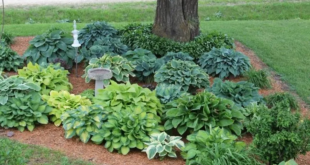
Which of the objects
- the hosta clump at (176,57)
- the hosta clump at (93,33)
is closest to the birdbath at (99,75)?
the hosta clump at (176,57)

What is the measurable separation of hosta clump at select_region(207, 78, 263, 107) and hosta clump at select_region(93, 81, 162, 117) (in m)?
1.08

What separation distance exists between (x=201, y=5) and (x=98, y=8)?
3.35m

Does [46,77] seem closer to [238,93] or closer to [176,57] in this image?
[176,57]

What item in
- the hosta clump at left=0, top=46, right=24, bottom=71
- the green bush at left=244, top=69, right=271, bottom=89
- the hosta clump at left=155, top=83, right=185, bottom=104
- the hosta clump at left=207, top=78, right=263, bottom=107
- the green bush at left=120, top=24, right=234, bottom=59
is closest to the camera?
the hosta clump at left=155, top=83, right=185, bottom=104

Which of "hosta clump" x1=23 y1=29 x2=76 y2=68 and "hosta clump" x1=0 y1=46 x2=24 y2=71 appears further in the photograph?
"hosta clump" x1=23 y1=29 x2=76 y2=68

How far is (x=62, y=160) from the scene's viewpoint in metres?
5.73

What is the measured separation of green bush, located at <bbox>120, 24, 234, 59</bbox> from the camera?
9156 mm

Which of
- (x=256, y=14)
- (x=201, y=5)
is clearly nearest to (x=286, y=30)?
(x=256, y=14)

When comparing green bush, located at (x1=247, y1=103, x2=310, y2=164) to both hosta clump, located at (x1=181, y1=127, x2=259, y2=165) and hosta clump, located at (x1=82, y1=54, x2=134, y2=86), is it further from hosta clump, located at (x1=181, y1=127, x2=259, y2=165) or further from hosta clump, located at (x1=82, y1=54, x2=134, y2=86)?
hosta clump, located at (x1=82, y1=54, x2=134, y2=86)

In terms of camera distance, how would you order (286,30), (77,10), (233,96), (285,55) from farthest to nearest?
(77,10), (286,30), (285,55), (233,96)

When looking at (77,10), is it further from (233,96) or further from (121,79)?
(233,96)

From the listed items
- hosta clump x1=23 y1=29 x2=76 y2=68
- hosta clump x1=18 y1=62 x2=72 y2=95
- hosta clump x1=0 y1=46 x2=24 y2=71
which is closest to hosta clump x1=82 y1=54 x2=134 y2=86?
hosta clump x1=18 y1=62 x2=72 y2=95

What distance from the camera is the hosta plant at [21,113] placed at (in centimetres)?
650

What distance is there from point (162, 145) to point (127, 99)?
100 cm
